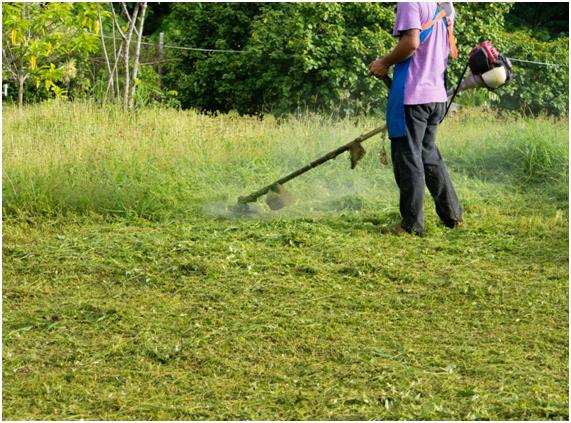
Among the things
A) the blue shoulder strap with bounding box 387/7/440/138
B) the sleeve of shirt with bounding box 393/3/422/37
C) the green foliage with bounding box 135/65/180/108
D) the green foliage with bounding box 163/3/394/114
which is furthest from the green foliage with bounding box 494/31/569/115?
the sleeve of shirt with bounding box 393/3/422/37

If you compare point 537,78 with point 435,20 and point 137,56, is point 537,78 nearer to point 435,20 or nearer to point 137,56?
point 137,56

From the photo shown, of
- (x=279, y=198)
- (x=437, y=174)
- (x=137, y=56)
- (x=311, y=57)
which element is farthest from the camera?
(x=311, y=57)

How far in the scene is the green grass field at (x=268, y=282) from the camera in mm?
3680

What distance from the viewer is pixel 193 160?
823 cm

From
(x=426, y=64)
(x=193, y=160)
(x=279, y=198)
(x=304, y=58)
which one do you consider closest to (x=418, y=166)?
(x=426, y=64)

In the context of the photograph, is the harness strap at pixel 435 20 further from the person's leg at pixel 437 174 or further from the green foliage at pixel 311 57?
the green foliage at pixel 311 57

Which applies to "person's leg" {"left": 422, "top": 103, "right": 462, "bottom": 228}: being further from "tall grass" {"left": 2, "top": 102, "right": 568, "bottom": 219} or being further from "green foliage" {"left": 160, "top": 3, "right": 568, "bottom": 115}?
"green foliage" {"left": 160, "top": 3, "right": 568, "bottom": 115}

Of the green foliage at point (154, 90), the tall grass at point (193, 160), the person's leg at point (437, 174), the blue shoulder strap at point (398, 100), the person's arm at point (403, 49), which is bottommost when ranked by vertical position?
the green foliage at point (154, 90)

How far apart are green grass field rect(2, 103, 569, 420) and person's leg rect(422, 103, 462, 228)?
149 mm

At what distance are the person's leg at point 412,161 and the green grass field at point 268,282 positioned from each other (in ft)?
0.85

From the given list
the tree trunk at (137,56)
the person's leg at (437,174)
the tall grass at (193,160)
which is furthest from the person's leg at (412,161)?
the tree trunk at (137,56)

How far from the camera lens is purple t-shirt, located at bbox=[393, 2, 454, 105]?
6.16 meters

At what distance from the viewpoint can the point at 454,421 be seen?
11.1ft

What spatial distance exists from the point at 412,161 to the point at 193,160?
8.39ft
